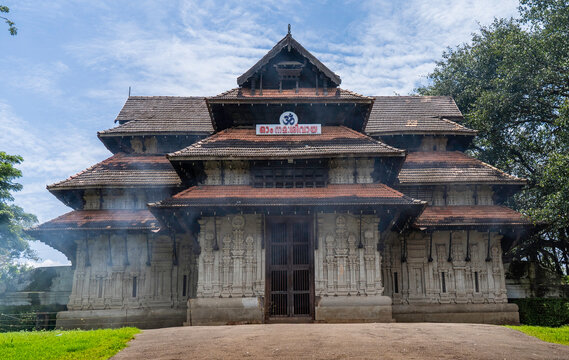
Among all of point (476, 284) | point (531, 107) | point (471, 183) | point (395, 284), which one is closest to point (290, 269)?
point (395, 284)

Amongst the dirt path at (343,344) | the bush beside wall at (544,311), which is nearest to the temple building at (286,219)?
the bush beside wall at (544,311)

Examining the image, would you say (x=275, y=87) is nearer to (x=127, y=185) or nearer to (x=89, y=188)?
(x=127, y=185)

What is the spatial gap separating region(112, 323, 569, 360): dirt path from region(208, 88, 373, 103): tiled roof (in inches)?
368

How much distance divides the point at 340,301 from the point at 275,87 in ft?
32.1

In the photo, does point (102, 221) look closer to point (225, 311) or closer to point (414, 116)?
point (225, 311)

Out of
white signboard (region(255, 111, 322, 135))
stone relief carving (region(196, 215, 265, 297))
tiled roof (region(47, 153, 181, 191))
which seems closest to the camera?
stone relief carving (region(196, 215, 265, 297))

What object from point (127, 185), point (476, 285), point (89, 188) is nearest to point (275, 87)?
point (127, 185)

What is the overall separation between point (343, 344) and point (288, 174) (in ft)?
28.1

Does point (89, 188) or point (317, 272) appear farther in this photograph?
point (89, 188)

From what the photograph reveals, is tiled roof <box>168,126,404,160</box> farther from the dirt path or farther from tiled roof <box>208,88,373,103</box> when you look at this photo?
the dirt path

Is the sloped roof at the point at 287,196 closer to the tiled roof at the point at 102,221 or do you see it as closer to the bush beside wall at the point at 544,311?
the tiled roof at the point at 102,221

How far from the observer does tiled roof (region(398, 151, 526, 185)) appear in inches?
795

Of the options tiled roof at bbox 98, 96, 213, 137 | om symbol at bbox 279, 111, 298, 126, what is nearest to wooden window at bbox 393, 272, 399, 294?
om symbol at bbox 279, 111, 298, 126

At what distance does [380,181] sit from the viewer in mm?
18391
